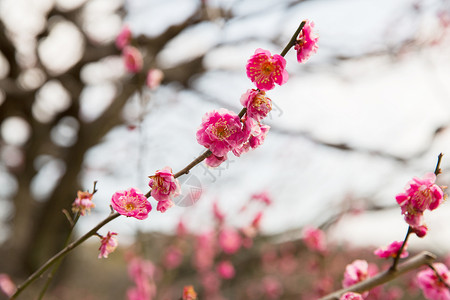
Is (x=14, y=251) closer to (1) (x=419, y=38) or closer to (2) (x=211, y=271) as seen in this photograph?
(2) (x=211, y=271)

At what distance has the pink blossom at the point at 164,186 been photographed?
85 centimetres

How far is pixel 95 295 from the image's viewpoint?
6449mm

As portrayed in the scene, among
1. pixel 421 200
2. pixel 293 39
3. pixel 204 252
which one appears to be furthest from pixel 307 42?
pixel 204 252

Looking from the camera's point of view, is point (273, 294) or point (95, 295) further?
point (95, 295)

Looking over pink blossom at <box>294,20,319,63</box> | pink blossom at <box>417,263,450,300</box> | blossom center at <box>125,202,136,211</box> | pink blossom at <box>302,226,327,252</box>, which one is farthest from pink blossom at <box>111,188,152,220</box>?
pink blossom at <box>302,226,327,252</box>

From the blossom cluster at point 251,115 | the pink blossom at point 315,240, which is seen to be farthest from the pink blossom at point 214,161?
the pink blossom at point 315,240

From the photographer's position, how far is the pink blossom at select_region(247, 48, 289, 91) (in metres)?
0.88

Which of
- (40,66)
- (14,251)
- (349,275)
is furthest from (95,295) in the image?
(349,275)

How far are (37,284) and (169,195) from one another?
352 centimetres

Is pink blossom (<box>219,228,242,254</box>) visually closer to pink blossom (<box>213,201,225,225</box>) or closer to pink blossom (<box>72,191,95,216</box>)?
pink blossom (<box>213,201,225,225</box>)

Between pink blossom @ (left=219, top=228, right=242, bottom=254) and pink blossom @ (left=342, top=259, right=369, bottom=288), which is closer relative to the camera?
pink blossom @ (left=342, top=259, right=369, bottom=288)

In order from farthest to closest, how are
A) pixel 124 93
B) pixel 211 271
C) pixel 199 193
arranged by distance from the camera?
1. pixel 211 271
2. pixel 124 93
3. pixel 199 193

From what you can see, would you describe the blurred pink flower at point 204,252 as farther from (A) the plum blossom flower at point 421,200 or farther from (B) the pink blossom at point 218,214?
(A) the plum blossom flower at point 421,200

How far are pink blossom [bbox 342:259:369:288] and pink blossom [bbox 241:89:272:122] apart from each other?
0.68m
